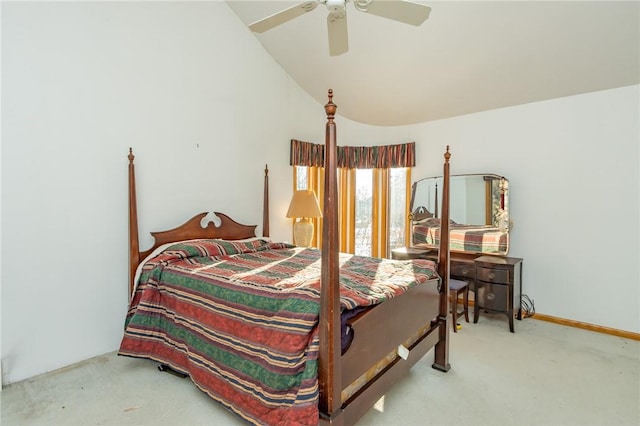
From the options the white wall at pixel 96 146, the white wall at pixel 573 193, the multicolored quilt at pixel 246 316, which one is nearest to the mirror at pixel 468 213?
the white wall at pixel 573 193

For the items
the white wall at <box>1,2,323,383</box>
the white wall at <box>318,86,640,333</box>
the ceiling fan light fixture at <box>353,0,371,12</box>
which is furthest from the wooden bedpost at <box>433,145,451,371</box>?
the white wall at <box>1,2,323,383</box>

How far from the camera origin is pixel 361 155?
4488 mm

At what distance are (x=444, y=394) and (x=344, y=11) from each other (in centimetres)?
229

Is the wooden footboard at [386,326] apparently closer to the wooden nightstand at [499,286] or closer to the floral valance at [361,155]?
the wooden nightstand at [499,286]

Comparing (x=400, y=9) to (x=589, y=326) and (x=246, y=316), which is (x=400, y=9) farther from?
(x=589, y=326)

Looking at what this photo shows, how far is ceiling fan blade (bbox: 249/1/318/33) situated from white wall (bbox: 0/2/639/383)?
1.37 metres

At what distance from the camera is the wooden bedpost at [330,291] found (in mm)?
1379

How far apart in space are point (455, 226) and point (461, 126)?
1166mm

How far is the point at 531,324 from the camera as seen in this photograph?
3326 mm

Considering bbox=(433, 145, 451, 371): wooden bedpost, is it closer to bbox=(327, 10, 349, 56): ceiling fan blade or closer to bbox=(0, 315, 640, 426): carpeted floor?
bbox=(0, 315, 640, 426): carpeted floor

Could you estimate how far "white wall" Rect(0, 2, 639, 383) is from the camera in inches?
87.9

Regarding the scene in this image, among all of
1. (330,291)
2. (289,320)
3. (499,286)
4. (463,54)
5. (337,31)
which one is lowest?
(499,286)

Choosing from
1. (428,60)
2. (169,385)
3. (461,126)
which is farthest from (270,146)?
(169,385)

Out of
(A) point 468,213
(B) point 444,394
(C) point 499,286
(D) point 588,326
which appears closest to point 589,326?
(D) point 588,326
